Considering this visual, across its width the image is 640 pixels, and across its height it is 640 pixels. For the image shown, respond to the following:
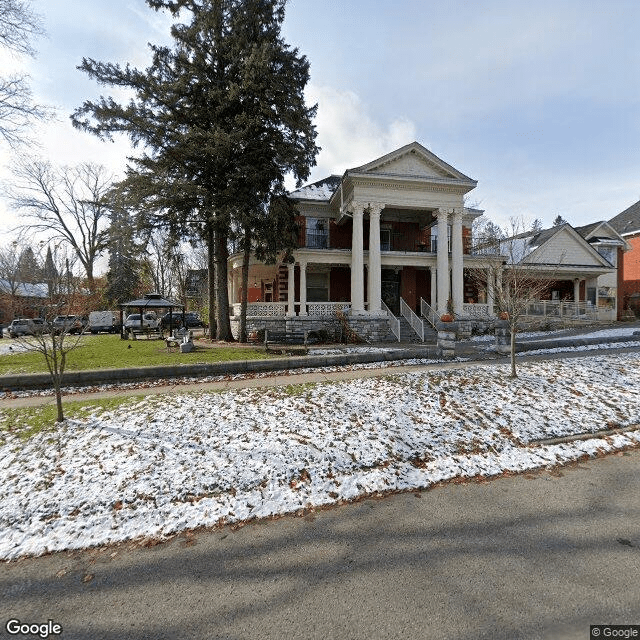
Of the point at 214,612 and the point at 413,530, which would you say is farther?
the point at 413,530

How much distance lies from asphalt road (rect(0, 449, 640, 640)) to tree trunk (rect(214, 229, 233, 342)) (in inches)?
516

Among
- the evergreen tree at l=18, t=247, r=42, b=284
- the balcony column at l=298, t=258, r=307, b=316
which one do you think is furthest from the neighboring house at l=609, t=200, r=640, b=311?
the evergreen tree at l=18, t=247, r=42, b=284

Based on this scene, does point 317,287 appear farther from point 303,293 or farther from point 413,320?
point 413,320

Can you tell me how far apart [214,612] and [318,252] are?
619 inches

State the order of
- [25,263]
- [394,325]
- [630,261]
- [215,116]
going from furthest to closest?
[25,263] < [630,261] < [394,325] < [215,116]

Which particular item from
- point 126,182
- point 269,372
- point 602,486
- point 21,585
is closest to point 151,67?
point 126,182

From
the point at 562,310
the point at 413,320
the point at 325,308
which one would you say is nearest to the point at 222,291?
the point at 325,308

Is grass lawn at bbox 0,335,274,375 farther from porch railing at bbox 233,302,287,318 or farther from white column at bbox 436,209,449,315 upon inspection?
white column at bbox 436,209,449,315

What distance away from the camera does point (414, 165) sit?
16797 millimetres

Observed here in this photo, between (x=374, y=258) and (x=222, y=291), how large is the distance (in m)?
7.47

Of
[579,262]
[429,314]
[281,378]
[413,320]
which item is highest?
[579,262]

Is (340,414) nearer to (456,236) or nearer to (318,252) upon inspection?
(318,252)

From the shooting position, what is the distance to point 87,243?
35.9m

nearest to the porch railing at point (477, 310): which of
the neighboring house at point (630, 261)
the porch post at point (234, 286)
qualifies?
the porch post at point (234, 286)
